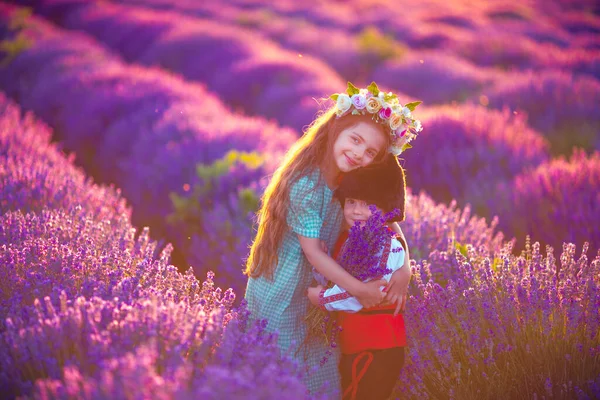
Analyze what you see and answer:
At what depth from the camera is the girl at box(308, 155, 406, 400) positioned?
2320 millimetres

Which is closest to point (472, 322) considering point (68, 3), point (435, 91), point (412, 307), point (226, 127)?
point (412, 307)

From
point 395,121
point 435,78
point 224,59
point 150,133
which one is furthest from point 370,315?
point 224,59

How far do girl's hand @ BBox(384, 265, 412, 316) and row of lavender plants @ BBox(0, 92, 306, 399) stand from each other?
2.04ft

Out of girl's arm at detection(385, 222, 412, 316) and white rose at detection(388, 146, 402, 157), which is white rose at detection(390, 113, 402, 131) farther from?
girl's arm at detection(385, 222, 412, 316)

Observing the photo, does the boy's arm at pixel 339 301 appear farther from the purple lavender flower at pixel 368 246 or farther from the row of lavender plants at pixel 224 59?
the row of lavender plants at pixel 224 59

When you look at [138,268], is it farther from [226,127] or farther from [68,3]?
[68,3]

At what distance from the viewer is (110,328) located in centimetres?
185

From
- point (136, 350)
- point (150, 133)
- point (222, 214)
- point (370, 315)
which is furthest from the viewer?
point (150, 133)

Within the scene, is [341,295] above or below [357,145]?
below

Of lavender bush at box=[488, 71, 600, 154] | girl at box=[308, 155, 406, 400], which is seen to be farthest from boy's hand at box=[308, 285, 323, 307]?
lavender bush at box=[488, 71, 600, 154]

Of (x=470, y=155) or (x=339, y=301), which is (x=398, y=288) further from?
(x=470, y=155)

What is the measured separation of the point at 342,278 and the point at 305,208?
38 cm

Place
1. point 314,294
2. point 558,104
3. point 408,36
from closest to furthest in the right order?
1. point 314,294
2. point 558,104
3. point 408,36

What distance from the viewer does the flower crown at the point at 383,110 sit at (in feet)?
8.06
